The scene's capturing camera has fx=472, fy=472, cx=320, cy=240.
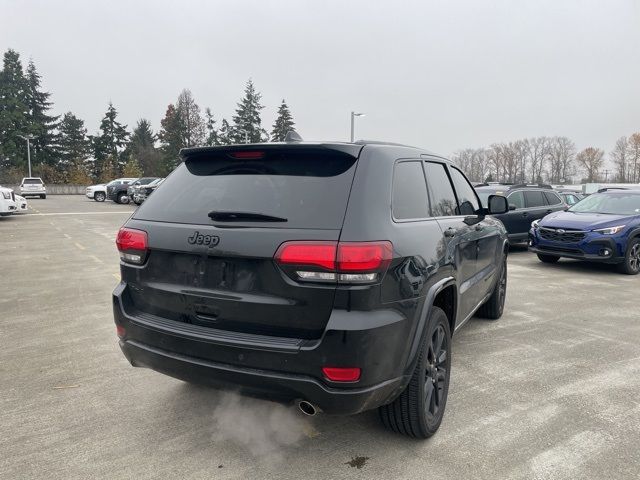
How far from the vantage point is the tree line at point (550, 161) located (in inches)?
3831

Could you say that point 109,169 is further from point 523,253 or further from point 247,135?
point 523,253

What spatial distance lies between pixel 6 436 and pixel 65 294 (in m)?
4.09

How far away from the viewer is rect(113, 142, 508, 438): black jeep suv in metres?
2.35

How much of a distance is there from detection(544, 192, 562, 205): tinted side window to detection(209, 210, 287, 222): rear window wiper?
12157mm

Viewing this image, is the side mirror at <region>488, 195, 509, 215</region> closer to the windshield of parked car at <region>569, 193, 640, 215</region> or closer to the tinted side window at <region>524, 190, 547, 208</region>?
the windshield of parked car at <region>569, 193, 640, 215</region>

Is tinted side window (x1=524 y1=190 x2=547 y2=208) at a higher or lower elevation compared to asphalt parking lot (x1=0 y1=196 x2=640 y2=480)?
higher

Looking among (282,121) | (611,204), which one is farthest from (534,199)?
(282,121)

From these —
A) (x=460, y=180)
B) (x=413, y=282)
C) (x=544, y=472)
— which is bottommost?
(x=544, y=472)

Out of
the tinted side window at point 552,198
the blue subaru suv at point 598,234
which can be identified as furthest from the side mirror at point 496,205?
the tinted side window at point 552,198

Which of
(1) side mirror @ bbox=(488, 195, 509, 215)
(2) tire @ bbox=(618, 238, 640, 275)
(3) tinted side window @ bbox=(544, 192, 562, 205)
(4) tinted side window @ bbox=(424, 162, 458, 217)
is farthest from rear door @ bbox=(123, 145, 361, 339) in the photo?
(3) tinted side window @ bbox=(544, 192, 562, 205)

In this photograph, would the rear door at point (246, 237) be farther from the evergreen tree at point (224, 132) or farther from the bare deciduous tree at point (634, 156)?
the bare deciduous tree at point (634, 156)

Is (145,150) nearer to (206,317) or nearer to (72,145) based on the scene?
(72,145)

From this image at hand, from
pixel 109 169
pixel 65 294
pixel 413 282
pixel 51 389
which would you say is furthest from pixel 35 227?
pixel 109 169

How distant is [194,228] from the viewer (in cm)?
269
